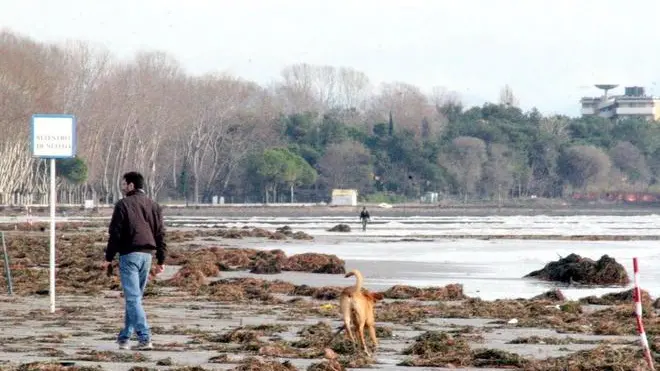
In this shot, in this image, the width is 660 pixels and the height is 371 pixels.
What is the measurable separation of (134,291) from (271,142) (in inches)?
4965

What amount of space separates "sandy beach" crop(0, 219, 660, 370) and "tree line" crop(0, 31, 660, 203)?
78.3 m

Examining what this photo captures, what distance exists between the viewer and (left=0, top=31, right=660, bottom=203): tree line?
113 metres

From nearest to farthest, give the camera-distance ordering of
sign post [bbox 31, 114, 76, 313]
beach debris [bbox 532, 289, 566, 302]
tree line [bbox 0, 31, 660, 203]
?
1. sign post [bbox 31, 114, 76, 313]
2. beach debris [bbox 532, 289, 566, 302]
3. tree line [bbox 0, 31, 660, 203]

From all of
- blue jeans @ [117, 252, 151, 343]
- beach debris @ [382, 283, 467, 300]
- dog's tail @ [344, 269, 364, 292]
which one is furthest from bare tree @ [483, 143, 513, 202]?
dog's tail @ [344, 269, 364, 292]

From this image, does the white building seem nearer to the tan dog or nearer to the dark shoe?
the dark shoe

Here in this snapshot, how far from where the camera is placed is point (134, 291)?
15039mm

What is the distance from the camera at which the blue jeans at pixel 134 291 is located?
48.7ft

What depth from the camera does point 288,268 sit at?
3306 centimetres

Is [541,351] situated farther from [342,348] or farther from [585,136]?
[585,136]

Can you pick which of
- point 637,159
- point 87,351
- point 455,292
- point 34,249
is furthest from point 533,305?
point 637,159

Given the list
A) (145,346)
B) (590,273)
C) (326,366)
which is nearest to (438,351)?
(326,366)

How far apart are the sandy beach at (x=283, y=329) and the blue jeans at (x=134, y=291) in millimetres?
241

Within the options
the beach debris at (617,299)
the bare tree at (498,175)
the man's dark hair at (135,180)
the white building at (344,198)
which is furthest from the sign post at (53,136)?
the bare tree at (498,175)

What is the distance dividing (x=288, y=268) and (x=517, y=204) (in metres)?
108
